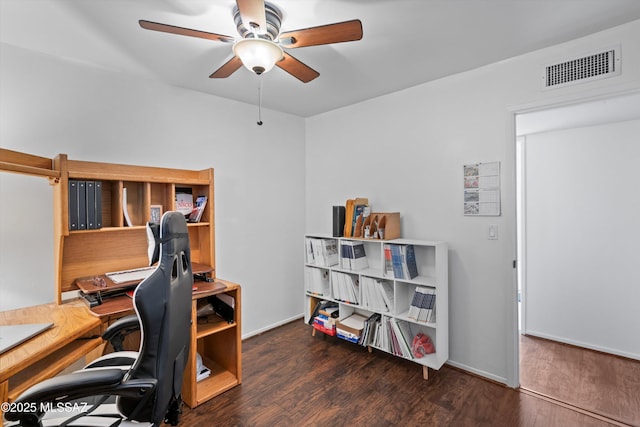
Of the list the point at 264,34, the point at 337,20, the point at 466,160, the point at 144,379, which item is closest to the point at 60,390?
the point at 144,379

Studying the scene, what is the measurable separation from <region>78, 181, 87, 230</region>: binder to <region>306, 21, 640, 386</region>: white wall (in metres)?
2.33

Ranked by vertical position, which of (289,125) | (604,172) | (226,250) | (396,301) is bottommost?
(396,301)

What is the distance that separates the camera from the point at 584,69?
1.99 m

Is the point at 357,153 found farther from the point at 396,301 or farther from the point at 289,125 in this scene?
the point at 396,301

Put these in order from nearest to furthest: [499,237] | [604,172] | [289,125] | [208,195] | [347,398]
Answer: [347,398] < [499,237] < [208,195] < [604,172] < [289,125]

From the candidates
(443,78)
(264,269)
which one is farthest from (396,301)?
(443,78)

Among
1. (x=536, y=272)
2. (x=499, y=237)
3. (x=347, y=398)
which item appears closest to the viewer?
(x=347, y=398)

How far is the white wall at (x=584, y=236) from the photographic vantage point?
2748 millimetres

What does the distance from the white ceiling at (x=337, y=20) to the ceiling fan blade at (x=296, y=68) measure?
0.71 ft

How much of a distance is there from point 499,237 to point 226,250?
2.43 m

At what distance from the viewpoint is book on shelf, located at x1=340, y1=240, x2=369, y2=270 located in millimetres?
2852

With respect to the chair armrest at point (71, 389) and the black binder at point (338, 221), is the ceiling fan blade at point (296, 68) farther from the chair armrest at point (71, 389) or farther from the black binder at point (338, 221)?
the chair armrest at point (71, 389)

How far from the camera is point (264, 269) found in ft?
11.0

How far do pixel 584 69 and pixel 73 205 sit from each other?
3.42 meters
